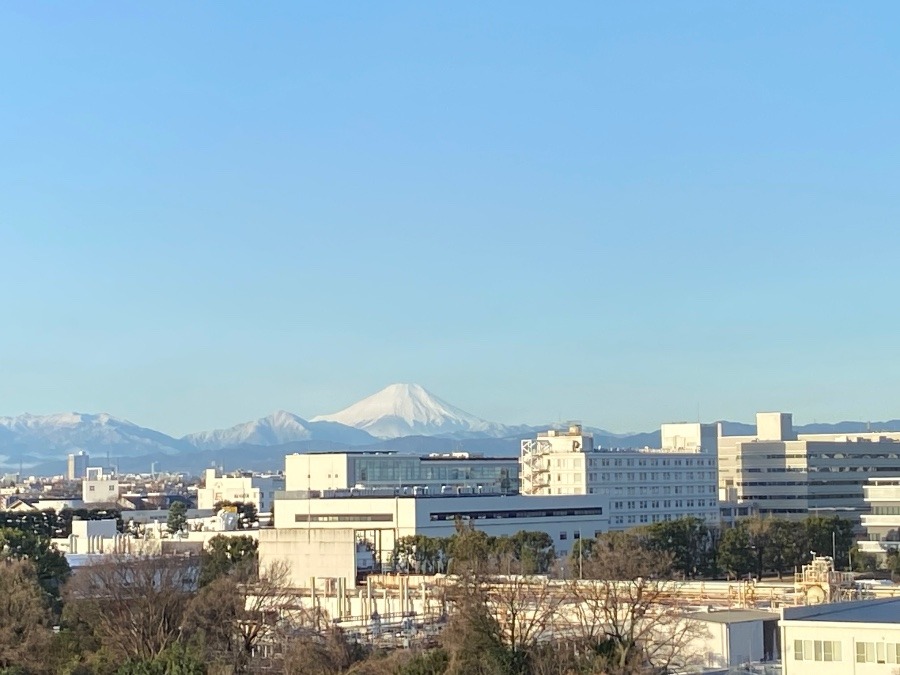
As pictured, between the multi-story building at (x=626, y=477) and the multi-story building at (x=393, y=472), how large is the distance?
7506 mm

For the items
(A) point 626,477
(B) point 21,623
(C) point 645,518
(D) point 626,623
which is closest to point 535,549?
(A) point 626,477

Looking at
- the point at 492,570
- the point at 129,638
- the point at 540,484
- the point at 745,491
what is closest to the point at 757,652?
the point at 492,570

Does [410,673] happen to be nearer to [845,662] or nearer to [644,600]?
[644,600]

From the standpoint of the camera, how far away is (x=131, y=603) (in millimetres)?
57906

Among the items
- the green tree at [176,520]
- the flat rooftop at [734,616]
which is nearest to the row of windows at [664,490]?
the green tree at [176,520]

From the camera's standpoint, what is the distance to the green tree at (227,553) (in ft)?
263

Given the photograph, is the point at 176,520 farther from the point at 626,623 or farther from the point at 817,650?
the point at 817,650

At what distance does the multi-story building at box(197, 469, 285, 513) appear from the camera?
183625 mm

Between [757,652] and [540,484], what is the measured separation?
243 feet

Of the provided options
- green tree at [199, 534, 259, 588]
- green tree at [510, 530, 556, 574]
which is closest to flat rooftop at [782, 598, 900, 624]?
green tree at [510, 530, 556, 574]

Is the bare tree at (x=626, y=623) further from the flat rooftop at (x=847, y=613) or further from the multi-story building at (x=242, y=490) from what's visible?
the multi-story building at (x=242, y=490)

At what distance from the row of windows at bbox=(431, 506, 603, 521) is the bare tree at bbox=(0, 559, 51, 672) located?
44.3 metres

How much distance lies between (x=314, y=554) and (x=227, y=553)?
7610 mm

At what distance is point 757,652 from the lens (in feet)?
156
